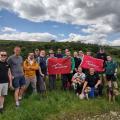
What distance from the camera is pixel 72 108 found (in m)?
13.8

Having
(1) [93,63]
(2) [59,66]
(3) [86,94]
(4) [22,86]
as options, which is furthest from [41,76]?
(1) [93,63]

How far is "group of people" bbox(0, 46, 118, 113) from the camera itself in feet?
43.9

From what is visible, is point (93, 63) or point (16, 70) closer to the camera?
point (16, 70)

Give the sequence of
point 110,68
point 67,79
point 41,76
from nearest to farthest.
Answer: point 41,76
point 110,68
point 67,79

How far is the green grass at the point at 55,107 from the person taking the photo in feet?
42.0

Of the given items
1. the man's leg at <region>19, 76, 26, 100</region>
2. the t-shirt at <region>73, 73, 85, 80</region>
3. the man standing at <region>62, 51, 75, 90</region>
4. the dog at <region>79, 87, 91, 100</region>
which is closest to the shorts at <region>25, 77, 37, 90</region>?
the man's leg at <region>19, 76, 26, 100</region>

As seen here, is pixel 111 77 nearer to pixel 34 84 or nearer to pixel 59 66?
pixel 59 66

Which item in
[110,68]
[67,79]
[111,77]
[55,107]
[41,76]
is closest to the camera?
[55,107]

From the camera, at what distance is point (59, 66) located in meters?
16.6

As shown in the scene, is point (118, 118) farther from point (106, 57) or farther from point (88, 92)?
point (106, 57)

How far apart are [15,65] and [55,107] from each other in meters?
2.50

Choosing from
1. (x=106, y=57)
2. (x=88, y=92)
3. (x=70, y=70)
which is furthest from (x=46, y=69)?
(x=106, y=57)

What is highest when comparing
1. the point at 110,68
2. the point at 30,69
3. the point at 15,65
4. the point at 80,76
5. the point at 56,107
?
the point at 15,65

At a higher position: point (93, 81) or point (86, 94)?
point (93, 81)
